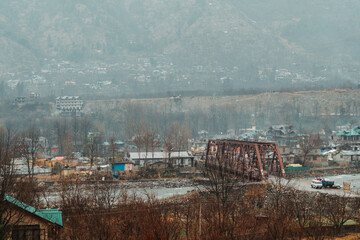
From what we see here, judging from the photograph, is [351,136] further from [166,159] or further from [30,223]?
[30,223]

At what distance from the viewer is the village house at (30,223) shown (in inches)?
542

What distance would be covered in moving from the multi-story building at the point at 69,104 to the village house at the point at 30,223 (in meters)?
124

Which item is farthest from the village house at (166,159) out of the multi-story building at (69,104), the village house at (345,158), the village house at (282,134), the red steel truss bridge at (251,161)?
the multi-story building at (69,104)

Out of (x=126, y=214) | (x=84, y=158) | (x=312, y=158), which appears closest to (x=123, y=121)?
(x=84, y=158)

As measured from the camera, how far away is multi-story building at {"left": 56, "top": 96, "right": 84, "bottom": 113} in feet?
454

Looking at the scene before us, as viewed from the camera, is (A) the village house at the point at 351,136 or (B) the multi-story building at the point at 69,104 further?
(B) the multi-story building at the point at 69,104

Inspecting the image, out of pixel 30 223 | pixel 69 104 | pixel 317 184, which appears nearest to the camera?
pixel 30 223

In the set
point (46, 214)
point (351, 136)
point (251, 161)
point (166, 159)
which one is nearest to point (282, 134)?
point (351, 136)

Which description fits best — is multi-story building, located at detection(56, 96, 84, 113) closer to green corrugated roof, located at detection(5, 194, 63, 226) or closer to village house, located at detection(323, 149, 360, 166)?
village house, located at detection(323, 149, 360, 166)

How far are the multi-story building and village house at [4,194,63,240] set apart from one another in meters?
124

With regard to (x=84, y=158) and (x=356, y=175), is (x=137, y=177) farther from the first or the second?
(x=356, y=175)

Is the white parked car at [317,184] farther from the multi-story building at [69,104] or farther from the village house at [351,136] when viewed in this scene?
the multi-story building at [69,104]

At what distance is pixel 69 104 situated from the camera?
142m

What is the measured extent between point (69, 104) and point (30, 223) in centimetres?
13007
